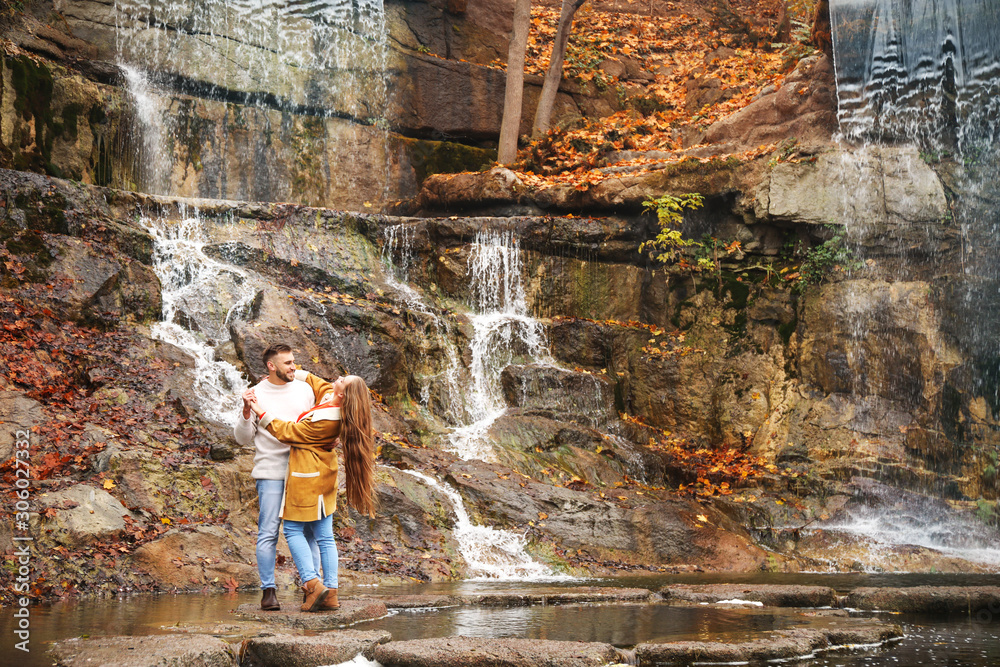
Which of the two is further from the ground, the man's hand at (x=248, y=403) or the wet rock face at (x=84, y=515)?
the man's hand at (x=248, y=403)

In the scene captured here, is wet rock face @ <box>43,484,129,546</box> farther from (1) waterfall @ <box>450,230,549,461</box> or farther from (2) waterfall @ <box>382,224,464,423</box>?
(2) waterfall @ <box>382,224,464,423</box>

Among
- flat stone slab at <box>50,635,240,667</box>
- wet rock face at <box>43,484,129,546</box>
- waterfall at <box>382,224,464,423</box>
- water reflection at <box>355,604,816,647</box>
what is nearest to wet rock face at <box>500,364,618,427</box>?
waterfall at <box>382,224,464,423</box>

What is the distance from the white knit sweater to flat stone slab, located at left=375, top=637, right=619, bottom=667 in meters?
1.71

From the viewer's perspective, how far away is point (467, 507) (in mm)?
9961

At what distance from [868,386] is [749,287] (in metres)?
2.63

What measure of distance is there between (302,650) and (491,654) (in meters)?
0.88

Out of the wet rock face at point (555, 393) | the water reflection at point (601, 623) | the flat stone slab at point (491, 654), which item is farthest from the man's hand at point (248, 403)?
the wet rock face at point (555, 393)

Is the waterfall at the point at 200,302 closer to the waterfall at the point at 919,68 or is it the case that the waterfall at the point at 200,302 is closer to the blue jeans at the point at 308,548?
the blue jeans at the point at 308,548

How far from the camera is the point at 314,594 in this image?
5.29m

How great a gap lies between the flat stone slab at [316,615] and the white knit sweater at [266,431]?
830mm

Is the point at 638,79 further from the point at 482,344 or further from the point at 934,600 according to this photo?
the point at 934,600

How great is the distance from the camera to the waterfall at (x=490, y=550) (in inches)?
349

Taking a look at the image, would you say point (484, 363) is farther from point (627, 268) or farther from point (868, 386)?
point (868, 386)

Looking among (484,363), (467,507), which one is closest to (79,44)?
(484,363)
